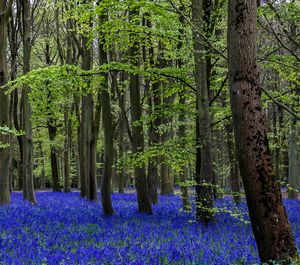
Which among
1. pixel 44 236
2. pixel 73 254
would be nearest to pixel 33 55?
pixel 44 236

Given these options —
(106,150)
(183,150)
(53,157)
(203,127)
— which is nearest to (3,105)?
(106,150)

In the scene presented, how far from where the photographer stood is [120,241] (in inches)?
317

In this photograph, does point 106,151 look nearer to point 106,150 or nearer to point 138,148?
point 106,150

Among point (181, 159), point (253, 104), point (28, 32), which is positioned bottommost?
point (181, 159)

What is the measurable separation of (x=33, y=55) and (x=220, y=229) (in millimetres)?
26503

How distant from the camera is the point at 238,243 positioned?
800cm

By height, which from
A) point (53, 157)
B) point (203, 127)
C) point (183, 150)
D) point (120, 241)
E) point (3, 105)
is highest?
point (3, 105)

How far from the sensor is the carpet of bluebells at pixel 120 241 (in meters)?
6.30

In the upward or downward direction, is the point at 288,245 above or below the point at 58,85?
below

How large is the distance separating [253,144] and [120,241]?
13.6ft

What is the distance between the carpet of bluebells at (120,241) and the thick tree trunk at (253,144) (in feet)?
2.64

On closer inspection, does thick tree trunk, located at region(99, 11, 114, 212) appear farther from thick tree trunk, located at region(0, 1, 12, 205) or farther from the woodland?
thick tree trunk, located at region(0, 1, 12, 205)

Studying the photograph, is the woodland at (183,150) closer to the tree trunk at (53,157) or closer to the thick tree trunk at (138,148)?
the thick tree trunk at (138,148)

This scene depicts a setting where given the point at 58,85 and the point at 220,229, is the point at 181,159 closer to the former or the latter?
the point at 220,229
